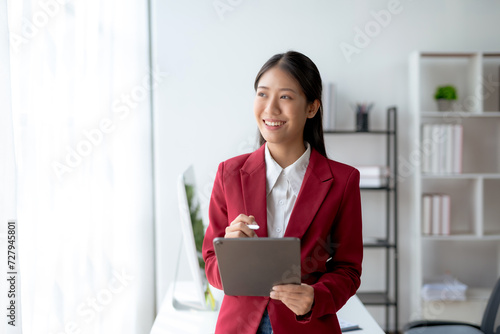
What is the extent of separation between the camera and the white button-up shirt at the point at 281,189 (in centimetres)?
127

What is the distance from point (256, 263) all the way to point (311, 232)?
0.68 ft

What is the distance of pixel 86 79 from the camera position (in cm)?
207

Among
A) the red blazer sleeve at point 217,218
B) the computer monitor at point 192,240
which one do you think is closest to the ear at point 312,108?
the red blazer sleeve at point 217,218

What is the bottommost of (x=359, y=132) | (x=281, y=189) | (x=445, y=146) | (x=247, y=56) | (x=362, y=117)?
(x=281, y=189)

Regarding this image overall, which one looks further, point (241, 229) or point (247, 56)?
point (247, 56)

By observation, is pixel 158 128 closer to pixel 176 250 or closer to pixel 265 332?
pixel 176 250

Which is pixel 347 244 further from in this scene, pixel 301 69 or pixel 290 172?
pixel 301 69

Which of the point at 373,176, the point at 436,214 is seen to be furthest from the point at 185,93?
the point at 436,214

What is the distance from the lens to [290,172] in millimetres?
1315

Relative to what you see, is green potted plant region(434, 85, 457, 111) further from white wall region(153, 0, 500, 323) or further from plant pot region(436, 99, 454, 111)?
white wall region(153, 0, 500, 323)

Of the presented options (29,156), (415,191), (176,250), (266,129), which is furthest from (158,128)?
(266,129)

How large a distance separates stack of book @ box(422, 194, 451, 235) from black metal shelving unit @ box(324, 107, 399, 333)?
22 cm

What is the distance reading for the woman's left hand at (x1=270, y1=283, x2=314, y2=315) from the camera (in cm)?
110

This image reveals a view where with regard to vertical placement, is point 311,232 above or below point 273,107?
below
